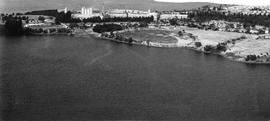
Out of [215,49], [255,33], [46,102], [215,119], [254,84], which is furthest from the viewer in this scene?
[255,33]

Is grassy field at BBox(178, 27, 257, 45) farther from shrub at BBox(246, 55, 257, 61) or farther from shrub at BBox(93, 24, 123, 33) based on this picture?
shrub at BBox(93, 24, 123, 33)

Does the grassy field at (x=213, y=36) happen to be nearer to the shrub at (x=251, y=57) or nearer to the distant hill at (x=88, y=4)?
the shrub at (x=251, y=57)

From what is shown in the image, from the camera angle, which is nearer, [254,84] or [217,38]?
[254,84]

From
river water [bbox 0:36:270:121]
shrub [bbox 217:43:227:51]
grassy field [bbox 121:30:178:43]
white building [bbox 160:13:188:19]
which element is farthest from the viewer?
white building [bbox 160:13:188:19]

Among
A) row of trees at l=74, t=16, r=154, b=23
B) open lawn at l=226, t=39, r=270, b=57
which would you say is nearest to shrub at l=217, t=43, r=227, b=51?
open lawn at l=226, t=39, r=270, b=57

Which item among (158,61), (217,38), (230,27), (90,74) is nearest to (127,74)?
(90,74)

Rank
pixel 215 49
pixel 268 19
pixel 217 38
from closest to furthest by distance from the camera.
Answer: pixel 215 49 → pixel 217 38 → pixel 268 19

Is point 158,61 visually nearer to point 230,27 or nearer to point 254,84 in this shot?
point 254,84
